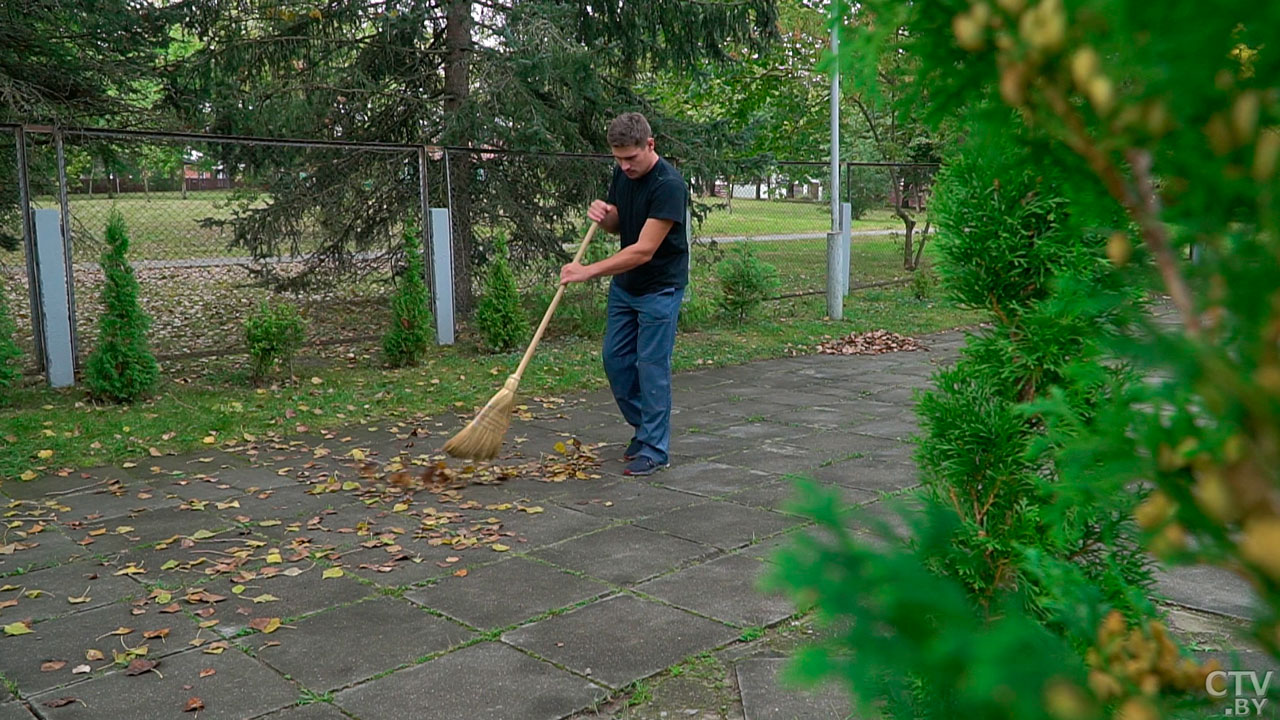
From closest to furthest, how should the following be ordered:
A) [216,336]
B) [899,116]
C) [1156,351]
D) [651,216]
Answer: [1156,351] → [899,116] → [651,216] → [216,336]

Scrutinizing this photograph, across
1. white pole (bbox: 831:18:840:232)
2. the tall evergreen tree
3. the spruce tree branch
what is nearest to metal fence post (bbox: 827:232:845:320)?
white pole (bbox: 831:18:840:232)

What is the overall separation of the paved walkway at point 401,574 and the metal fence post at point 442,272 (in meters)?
4.02

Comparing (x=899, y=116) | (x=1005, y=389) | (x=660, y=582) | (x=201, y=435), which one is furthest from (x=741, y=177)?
(x=899, y=116)

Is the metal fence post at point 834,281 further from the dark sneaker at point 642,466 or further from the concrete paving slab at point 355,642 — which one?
the concrete paving slab at point 355,642

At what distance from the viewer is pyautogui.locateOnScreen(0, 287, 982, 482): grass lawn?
706cm

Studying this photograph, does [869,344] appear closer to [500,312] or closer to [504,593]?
[500,312]

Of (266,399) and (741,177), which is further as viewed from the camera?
(741,177)

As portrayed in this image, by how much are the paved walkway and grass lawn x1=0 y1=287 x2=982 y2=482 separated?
459mm

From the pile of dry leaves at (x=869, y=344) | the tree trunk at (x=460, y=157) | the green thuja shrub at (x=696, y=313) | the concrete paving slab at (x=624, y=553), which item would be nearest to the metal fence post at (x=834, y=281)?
the pile of dry leaves at (x=869, y=344)

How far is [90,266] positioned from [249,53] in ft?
11.2

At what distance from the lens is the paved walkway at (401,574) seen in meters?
3.45

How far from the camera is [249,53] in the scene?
1317 cm

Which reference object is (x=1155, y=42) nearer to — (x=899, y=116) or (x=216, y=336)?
(x=899, y=116)

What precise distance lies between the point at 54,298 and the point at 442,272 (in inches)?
154
